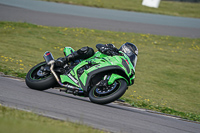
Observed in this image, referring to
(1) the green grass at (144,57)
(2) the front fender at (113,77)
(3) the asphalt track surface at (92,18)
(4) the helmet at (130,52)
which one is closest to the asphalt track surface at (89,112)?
(2) the front fender at (113,77)

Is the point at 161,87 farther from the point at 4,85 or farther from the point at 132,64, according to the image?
the point at 4,85

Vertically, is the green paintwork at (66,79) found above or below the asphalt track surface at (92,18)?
below

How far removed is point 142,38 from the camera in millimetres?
18984

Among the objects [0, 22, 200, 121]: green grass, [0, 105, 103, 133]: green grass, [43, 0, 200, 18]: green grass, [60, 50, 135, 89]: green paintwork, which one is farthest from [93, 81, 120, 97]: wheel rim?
[43, 0, 200, 18]: green grass

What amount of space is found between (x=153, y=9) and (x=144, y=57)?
52.1 feet

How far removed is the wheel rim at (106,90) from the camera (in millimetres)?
6186

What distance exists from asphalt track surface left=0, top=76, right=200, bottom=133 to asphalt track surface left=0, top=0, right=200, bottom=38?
1272cm

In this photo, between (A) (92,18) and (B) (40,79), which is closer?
(B) (40,79)

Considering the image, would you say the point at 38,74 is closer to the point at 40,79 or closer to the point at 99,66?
the point at 40,79

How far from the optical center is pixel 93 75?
6492 millimetres

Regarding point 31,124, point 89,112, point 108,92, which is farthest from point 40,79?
point 31,124

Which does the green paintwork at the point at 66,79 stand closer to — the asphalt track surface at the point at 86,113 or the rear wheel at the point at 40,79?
the rear wheel at the point at 40,79

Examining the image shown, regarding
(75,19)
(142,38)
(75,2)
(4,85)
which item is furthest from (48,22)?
(4,85)

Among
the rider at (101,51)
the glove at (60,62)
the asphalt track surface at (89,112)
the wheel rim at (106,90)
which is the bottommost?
Answer: the asphalt track surface at (89,112)
